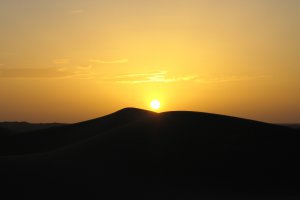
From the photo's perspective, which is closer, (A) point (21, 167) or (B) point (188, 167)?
(A) point (21, 167)

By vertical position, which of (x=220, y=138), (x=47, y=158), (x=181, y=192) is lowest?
(x=181, y=192)

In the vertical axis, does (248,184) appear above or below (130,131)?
below

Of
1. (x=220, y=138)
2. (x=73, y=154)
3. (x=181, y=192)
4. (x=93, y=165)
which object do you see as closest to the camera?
(x=181, y=192)

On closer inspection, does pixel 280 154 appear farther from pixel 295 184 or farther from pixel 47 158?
pixel 47 158

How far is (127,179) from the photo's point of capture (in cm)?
1405

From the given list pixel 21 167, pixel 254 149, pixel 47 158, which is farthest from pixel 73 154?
pixel 254 149

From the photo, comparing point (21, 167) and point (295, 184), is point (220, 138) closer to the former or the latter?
point (295, 184)

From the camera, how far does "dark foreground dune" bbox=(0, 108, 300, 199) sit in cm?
1283

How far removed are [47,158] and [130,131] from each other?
432 cm

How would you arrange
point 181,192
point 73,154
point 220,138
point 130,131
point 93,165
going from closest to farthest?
point 181,192 → point 93,165 → point 73,154 → point 220,138 → point 130,131

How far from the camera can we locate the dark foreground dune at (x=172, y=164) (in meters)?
12.8

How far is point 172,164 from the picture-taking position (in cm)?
1562

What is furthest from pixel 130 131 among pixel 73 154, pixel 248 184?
pixel 248 184

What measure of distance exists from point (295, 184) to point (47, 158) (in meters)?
8.71
